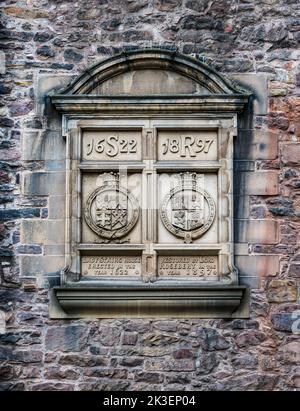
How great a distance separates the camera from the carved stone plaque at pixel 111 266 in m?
7.24

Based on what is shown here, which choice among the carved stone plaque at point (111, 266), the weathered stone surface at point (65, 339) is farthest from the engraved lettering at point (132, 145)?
the weathered stone surface at point (65, 339)

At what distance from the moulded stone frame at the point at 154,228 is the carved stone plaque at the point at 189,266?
0.26 feet

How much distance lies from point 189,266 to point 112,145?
1309mm

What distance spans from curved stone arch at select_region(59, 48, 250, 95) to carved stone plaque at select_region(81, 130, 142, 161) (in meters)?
0.41

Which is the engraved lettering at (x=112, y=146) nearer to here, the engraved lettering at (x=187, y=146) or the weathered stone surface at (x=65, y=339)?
the engraved lettering at (x=187, y=146)

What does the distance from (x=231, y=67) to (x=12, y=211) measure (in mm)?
2397

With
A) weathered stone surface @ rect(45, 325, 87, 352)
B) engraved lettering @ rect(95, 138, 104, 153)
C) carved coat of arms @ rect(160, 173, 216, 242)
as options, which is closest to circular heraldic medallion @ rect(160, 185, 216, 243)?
carved coat of arms @ rect(160, 173, 216, 242)

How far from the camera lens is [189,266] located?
7242mm

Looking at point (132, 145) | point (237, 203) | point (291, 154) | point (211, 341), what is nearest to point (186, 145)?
point (132, 145)

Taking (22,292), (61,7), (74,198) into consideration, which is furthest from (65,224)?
(61,7)

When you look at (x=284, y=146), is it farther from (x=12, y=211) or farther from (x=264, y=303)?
(x=12, y=211)

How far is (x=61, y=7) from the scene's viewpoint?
7.52 metres

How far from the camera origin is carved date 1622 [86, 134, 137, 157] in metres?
7.37

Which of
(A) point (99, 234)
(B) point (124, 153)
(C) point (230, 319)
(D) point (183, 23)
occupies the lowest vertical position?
(C) point (230, 319)
